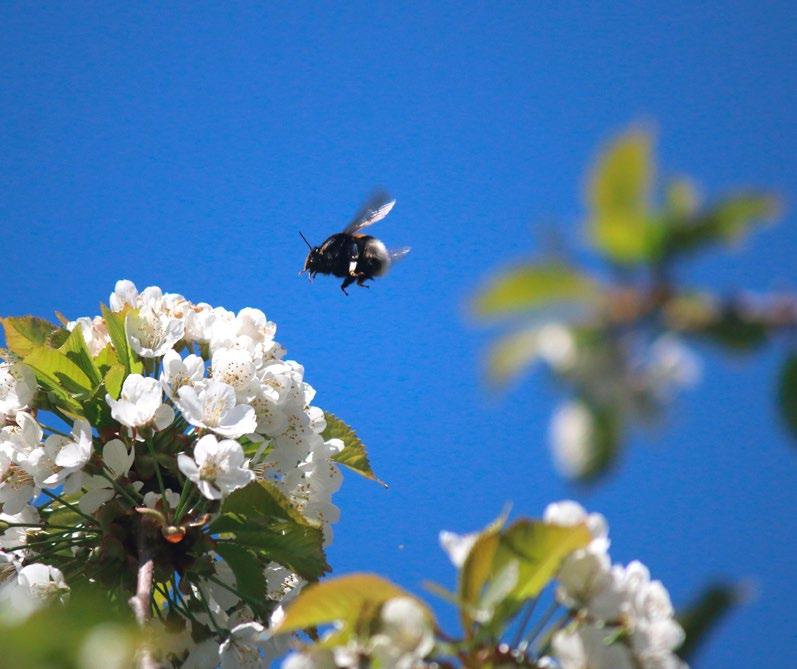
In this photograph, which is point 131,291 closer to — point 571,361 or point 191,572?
point 191,572

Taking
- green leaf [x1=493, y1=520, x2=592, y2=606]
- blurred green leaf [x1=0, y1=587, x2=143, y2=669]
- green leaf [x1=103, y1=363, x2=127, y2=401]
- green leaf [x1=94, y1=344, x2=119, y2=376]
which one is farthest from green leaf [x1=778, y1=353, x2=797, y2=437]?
green leaf [x1=94, y1=344, x2=119, y2=376]

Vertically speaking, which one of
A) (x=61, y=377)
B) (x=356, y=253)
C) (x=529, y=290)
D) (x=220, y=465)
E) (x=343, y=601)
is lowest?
(x=529, y=290)

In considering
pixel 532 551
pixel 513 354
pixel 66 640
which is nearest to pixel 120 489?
pixel 532 551

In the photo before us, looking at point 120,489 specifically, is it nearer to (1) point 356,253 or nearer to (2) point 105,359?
(2) point 105,359

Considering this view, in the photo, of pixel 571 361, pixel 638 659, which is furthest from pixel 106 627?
pixel 638 659

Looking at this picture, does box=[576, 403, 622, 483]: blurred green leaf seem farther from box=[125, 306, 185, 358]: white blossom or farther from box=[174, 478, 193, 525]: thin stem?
box=[125, 306, 185, 358]: white blossom

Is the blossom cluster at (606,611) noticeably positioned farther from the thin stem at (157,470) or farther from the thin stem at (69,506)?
the thin stem at (69,506)
